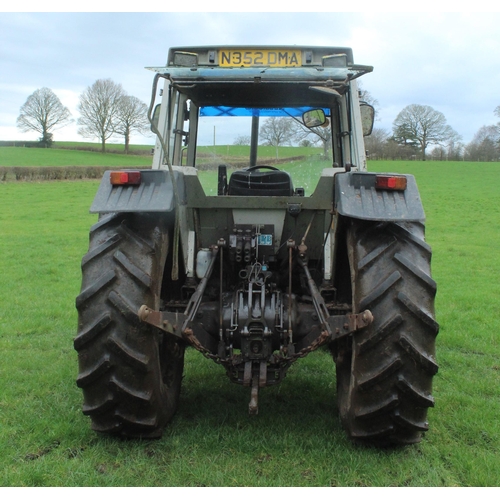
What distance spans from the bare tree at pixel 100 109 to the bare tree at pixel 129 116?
0.53 meters

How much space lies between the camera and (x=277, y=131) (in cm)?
485

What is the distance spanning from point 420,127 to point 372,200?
48768 mm

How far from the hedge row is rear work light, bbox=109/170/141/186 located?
26.8m

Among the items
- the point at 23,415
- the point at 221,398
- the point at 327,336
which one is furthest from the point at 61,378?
the point at 327,336

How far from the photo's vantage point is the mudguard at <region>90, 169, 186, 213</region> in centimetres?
326

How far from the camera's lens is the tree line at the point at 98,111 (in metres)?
42.4

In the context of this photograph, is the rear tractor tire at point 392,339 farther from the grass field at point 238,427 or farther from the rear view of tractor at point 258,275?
the grass field at point 238,427

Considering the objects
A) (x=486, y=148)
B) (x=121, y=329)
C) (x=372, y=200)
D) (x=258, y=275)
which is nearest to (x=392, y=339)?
(x=372, y=200)

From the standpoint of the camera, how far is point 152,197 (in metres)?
3.33

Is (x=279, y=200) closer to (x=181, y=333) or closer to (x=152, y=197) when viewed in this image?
(x=152, y=197)

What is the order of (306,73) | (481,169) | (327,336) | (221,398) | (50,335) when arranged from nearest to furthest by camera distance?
1. (327,336)
2. (306,73)
3. (221,398)
4. (50,335)
5. (481,169)

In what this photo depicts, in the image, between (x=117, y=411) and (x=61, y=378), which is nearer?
(x=117, y=411)

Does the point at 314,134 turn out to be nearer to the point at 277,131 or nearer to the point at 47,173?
the point at 277,131

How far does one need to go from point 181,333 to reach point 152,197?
0.80 m
